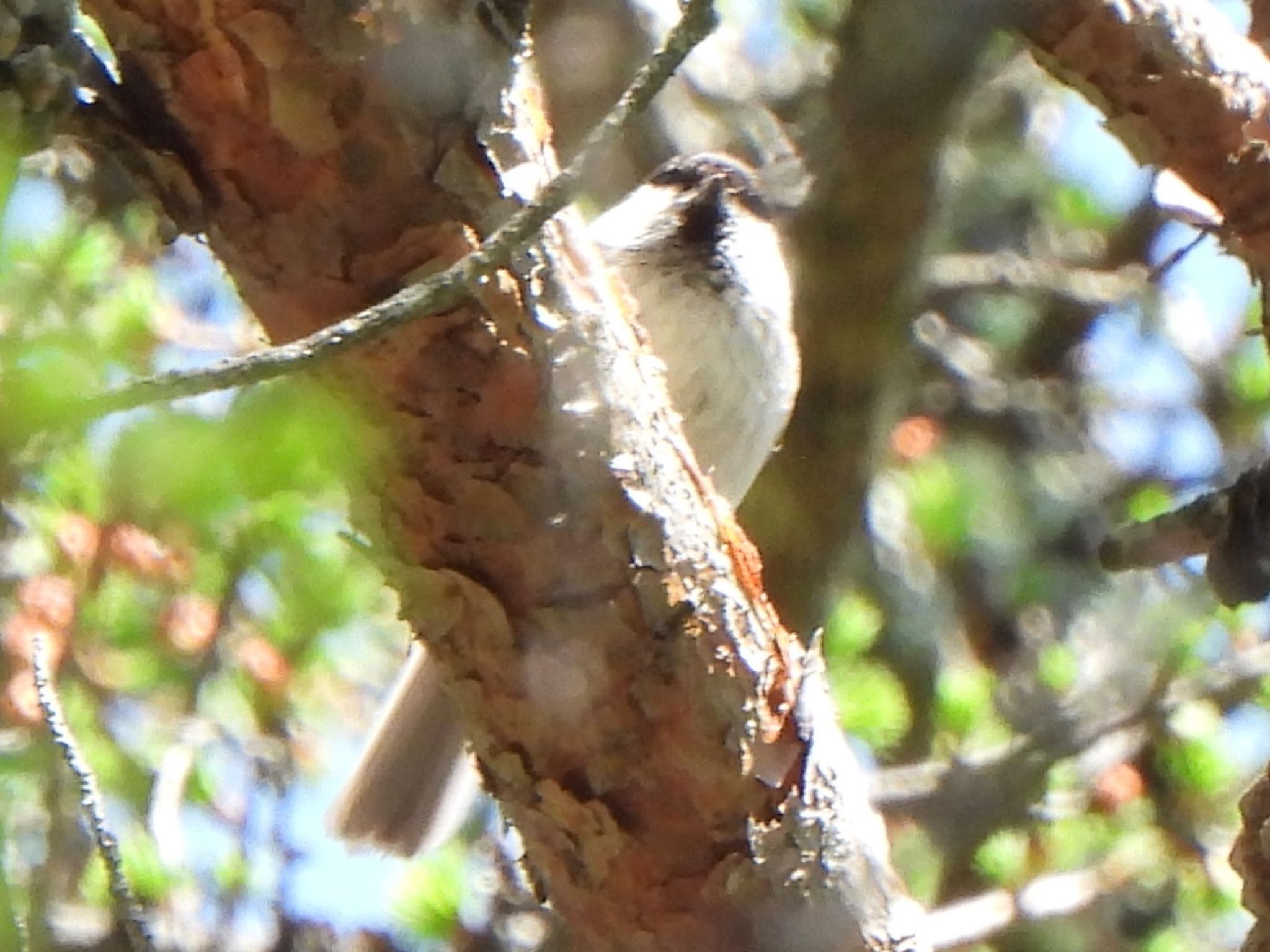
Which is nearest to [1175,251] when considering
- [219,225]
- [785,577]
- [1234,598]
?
[1234,598]

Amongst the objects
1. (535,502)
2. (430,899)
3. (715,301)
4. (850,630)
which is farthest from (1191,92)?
(430,899)

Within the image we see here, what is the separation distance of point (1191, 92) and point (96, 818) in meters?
1.13

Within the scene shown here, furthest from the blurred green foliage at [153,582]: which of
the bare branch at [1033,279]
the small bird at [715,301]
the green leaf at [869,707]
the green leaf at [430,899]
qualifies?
the bare branch at [1033,279]

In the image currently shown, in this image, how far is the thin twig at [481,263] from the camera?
33.2 inches

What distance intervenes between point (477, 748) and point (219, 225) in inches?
16.7

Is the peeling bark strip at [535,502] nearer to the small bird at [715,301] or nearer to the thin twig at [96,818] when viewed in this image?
the thin twig at [96,818]

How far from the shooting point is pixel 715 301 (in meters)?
1.87

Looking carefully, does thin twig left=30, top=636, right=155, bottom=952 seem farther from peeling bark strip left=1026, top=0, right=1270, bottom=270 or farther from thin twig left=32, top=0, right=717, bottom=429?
peeling bark strip left=1026, top=0, right=1270, bottom=270

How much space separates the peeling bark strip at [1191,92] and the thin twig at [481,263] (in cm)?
81

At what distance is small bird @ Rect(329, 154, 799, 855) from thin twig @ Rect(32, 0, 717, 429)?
2.76 feet

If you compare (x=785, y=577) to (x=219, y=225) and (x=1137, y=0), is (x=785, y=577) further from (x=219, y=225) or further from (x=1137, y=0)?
(x=219, y=225)

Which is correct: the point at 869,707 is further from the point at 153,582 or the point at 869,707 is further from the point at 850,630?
the point at 153,582

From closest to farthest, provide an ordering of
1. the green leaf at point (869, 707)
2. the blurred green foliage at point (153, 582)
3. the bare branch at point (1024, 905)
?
the blurred green foliage at point (153, 582) < the bare branch at point (1024, 905) < the green leaf at point (869, 707)

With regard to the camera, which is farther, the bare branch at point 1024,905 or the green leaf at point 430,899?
the green leaf at point 430,899
